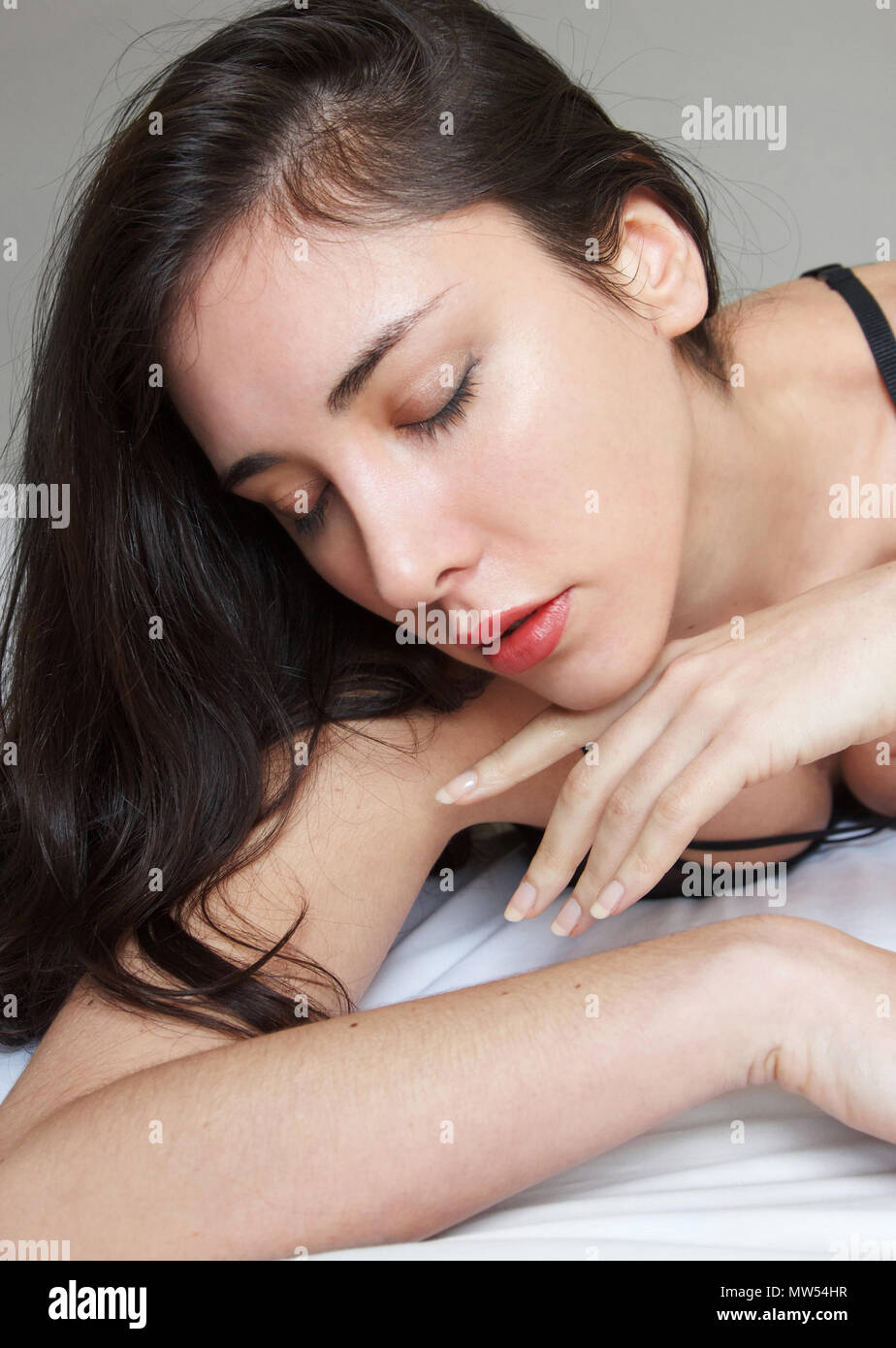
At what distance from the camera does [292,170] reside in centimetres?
111

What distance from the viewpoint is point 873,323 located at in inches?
64.2

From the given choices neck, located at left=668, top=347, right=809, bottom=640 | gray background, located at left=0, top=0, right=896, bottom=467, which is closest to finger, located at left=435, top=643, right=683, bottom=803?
neck, located at left=668, top=347, right=809, bottom=640

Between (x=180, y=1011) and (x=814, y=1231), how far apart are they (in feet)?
1.85

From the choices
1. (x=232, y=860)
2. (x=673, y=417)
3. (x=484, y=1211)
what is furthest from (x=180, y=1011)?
(x=673, y=417)

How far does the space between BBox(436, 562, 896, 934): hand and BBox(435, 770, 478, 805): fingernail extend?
4.0 inches

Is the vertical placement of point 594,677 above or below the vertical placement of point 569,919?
above

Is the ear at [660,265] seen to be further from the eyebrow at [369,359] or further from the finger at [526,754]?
the finger at [526,754]

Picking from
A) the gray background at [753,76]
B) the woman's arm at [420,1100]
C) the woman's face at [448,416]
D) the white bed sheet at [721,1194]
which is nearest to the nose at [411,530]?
the woman's face at [448,416]

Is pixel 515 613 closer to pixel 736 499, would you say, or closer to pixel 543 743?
pixel 543 743

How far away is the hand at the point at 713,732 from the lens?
112 cm

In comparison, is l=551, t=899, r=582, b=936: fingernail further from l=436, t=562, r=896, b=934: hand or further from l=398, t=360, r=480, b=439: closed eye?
l=398, t=360, r=480, b=439: closed eye

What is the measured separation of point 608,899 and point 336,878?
297 mm

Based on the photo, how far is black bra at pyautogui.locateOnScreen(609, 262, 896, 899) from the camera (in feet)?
5.10

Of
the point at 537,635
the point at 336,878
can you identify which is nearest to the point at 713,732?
the point at 537,635
